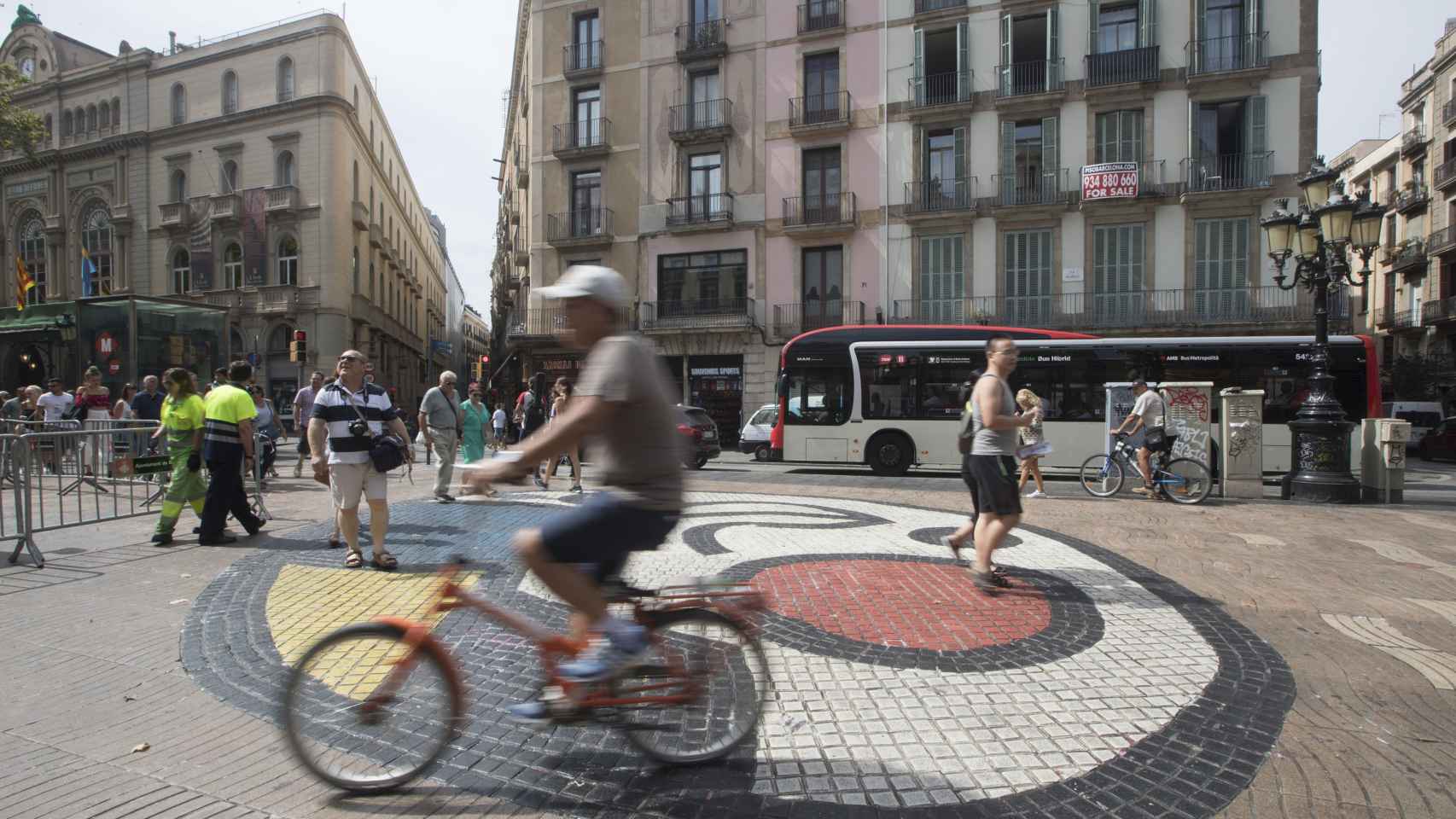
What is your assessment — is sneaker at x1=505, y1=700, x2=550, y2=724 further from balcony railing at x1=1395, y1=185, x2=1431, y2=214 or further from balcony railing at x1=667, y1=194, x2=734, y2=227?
balcony railing at x1=1395, y1=185, x2=1431, y2=214

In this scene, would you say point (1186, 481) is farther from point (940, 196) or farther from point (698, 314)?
point (698, 314)

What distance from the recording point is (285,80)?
33812mm

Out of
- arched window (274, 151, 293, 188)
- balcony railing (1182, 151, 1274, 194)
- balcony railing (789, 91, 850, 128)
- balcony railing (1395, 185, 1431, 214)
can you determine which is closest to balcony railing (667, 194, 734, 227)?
balcony railing (789, 91, 850, 128)

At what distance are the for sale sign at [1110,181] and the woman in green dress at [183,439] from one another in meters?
24.4

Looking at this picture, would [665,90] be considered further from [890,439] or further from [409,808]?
[409,808]

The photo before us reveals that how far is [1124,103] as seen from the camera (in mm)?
23781

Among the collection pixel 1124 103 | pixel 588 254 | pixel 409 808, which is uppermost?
pixel 1124 103

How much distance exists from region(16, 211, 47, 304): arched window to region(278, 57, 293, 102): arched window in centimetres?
1722

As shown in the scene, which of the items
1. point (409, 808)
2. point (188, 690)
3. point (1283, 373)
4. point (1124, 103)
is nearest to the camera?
point (409, 808)

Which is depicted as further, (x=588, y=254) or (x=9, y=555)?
(x=588, y=254)

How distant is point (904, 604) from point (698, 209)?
25.1 metres

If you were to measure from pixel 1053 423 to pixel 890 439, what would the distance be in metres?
3.18

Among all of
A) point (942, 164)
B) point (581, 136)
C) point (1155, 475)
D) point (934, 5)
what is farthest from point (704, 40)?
point (1155, 475)

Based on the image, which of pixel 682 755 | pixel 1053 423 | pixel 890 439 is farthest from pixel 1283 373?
pixel 682 755
